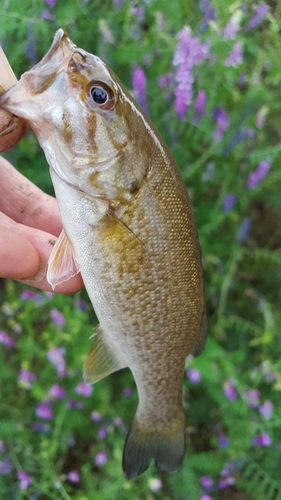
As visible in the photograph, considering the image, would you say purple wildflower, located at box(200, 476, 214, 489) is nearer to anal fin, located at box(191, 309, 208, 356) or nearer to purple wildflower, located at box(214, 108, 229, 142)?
anal fin, located at box(191, 309, 208, 356)

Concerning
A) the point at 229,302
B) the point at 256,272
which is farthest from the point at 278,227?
the point at 229,302

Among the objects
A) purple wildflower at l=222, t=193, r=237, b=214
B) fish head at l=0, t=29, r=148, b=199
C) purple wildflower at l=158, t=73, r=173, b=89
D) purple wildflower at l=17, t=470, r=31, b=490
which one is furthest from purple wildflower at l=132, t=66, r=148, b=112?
purple wildflower at l=17, t=470, r=31, b=490

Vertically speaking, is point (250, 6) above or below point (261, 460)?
above

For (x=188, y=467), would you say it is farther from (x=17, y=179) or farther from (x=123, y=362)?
(x=17, y=179)

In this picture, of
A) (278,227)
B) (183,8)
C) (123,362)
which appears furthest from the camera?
(278,227)

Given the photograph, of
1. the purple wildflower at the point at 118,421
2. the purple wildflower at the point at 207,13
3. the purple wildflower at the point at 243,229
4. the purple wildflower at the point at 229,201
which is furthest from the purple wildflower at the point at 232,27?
the purple wildflower at the point at 118,421

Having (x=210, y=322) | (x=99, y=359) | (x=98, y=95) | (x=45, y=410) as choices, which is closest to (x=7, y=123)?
(x=98, y=95)
